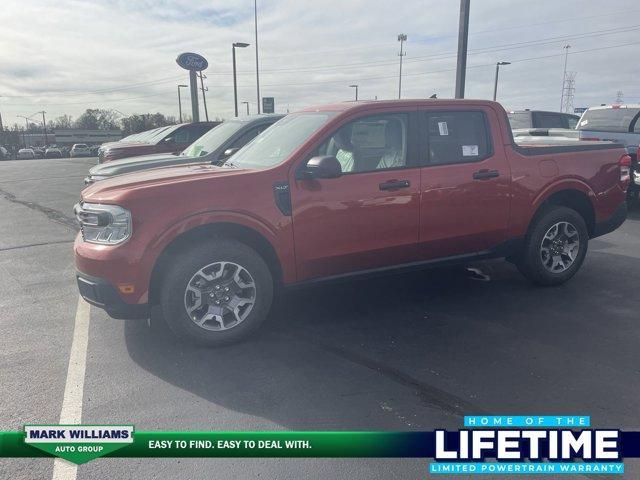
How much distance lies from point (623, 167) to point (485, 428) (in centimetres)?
414

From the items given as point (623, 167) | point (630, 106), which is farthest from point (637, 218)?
point (623, 167)

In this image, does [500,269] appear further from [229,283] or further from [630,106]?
[630,106]

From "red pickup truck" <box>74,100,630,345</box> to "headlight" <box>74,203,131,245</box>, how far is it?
0.5 inches

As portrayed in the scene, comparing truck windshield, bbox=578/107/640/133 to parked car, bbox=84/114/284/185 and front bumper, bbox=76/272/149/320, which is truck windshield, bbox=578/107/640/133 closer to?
parked car, bbox=84/114/284/185

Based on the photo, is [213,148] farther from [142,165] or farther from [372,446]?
[372,446]

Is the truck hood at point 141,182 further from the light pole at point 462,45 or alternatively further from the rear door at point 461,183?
the light pole at point 462,45

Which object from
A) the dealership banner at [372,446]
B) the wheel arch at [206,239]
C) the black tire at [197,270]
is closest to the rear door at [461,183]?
the wheel arch at [206,239]

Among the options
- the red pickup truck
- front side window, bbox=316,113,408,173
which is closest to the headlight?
the red pickup truck

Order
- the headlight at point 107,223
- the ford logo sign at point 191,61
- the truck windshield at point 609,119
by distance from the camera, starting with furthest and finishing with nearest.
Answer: the ford logo sign at point 191,61 < the truck windshield at point 609,119 < the headlight at point 107,223

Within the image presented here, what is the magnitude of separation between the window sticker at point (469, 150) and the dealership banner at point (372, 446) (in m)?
2.76

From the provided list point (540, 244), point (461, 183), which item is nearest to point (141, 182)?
point (461, 183)

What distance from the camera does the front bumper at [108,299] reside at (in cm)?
374

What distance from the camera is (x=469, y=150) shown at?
4848mm

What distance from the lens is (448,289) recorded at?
545cm
